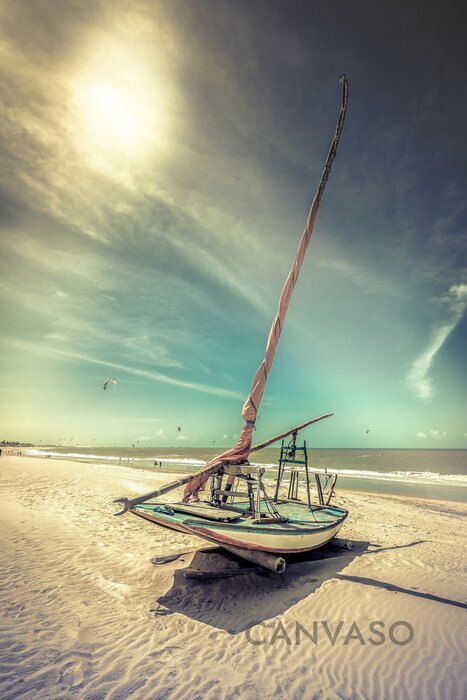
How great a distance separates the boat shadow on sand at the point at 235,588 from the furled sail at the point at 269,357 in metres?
2.14

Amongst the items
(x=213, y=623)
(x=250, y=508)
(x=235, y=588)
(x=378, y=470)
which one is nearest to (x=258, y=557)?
(x=235, y=588)

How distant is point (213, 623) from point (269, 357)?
21.2ft

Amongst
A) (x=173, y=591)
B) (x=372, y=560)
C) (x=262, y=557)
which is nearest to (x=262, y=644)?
(x=262, y=557)

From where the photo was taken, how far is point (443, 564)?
11070mm

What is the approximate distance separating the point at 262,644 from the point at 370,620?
9.11 feet

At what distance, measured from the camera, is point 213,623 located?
6.70 metres

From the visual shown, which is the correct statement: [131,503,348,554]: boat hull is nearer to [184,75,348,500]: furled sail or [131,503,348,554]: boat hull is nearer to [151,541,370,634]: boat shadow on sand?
[151,541,370,634]: boat shadow on sand

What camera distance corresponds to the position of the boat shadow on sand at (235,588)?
707cm

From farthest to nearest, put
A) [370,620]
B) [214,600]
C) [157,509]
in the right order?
1. [157,509]
2. [214,600]
3. [370,620]

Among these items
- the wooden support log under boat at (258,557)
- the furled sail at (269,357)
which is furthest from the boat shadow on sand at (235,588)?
the furled sail at (269,357)

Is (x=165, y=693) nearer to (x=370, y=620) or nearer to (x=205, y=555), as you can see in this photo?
(x=370, y=620)

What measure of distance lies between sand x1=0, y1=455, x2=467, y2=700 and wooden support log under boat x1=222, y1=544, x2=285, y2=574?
938mm

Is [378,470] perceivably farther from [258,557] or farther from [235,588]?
[258,557]

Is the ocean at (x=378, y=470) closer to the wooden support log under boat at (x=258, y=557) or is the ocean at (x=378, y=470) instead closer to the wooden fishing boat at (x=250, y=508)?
the wooden fishing boat at (x=250, y=508)
